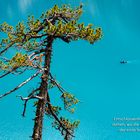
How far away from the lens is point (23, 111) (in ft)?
55.0

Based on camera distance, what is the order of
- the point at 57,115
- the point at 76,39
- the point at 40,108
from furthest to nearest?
the point at 57,115, the point at 76,39, the point at 40,108

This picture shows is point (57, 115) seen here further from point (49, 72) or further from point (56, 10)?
point (56, 10)

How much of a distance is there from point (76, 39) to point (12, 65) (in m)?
4.22

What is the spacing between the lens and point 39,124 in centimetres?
1709

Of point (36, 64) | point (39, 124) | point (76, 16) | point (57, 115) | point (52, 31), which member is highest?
point (76, 16)

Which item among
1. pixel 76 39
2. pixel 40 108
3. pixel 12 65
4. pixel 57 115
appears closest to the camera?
pixel 12 65

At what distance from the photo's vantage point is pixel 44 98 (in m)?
17.7

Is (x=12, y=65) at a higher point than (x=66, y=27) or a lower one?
lower

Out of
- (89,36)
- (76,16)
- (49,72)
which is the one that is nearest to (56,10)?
(76,16)

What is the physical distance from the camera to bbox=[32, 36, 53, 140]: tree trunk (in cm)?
1702

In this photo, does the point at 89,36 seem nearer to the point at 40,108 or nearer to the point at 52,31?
the point at 52,31

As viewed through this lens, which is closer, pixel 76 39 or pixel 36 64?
pixel 36 64

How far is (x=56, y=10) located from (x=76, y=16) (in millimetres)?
1257

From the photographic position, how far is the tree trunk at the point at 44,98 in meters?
17.0
